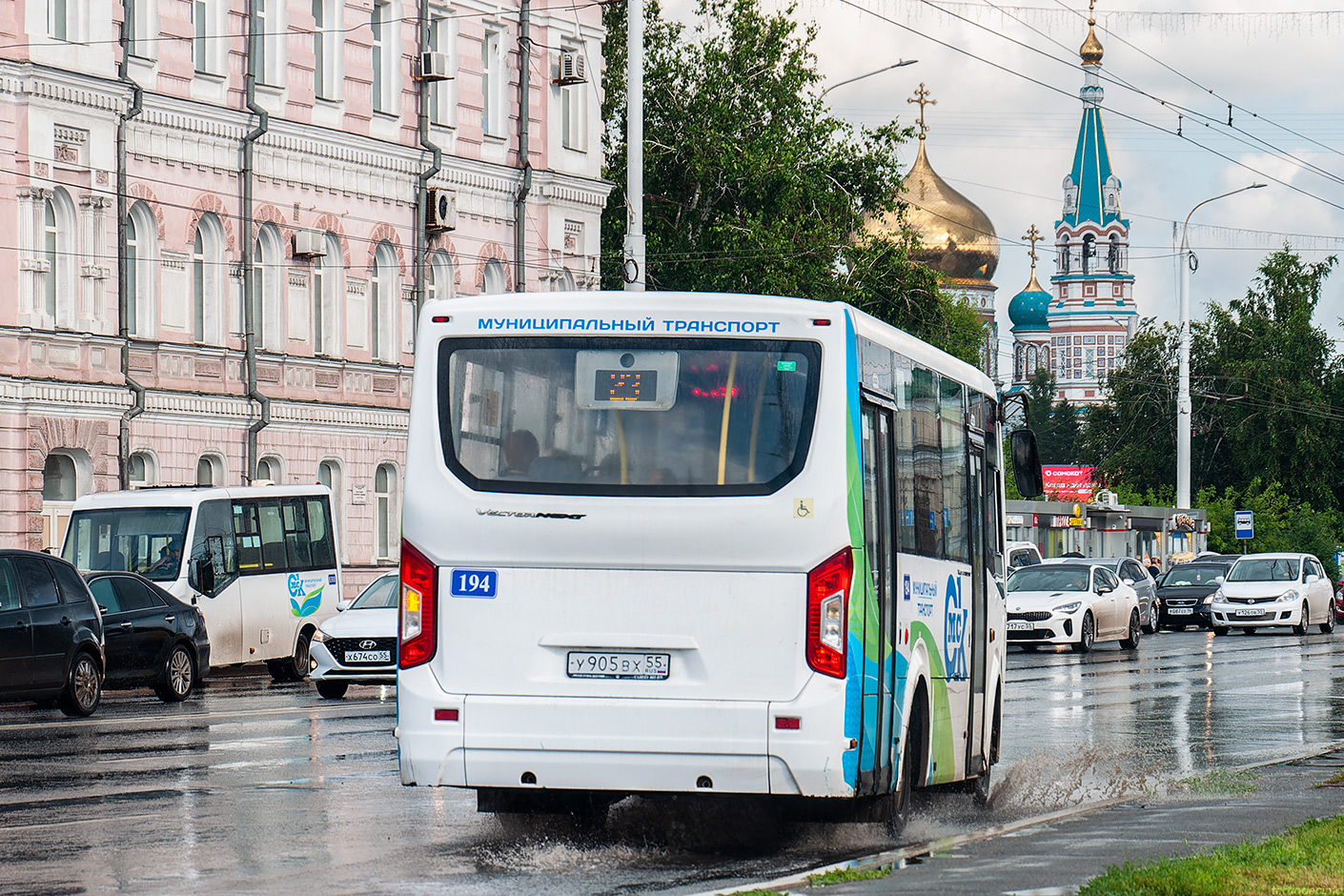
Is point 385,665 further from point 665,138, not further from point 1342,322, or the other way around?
point 1342,322

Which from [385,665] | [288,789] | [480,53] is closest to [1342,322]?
[480,53]

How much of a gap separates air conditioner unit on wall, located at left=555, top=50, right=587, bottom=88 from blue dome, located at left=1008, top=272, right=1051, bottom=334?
479 feet

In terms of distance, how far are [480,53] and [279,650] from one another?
18605 millimetres

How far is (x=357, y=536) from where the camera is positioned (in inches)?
1671

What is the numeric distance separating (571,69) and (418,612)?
37043mm

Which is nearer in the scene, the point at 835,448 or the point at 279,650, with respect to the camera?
the point at 835,448

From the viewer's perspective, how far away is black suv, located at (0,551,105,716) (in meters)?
20.8

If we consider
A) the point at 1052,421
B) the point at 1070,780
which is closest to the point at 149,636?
the point at 1070,780

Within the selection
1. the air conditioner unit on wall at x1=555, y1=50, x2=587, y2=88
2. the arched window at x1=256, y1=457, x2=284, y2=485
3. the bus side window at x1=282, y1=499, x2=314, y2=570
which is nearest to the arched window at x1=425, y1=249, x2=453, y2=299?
the air conditioner unit on wall at x1=555, y1=50, x2=587, y2=88

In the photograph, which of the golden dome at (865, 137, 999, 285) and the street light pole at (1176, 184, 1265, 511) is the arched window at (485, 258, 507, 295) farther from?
the golden dome at (865, 137, 999, 285)

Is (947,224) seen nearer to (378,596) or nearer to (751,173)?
(751,173)

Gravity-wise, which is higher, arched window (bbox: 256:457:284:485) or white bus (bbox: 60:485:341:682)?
arched window (bbox: 256:457:284:485)

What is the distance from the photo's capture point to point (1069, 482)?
10725 centimetres

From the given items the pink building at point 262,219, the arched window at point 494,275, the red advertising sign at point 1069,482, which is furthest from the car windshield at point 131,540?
the red advertising sign at point 1069,482
